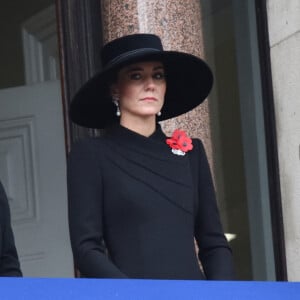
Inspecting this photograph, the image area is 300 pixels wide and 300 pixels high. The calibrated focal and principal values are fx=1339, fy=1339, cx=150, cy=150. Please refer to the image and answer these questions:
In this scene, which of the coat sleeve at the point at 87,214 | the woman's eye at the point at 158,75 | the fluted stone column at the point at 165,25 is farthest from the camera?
the fluted stone column at the point at 165,25

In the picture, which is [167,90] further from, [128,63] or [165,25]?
[165,25]

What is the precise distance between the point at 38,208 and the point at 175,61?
268cm

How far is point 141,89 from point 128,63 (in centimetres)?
9

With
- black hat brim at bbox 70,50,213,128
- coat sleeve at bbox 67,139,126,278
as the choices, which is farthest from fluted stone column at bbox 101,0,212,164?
coat sleeve at bbox 67,139,126,278

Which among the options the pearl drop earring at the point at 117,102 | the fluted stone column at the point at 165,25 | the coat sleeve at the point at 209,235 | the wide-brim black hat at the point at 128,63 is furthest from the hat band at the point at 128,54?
the fluted stone column at the point at 165,25

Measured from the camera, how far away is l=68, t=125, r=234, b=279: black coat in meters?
4.04

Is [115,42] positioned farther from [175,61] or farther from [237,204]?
[237,204]

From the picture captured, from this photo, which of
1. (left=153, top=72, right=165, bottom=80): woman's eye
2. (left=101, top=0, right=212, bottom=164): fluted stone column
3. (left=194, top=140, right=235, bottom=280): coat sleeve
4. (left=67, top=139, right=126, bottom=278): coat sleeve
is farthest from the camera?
(left=101, top=0, right=212, bottom=164): fluted stone column

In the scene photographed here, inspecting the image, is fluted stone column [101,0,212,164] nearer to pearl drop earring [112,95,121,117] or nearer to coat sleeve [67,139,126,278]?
pearl drop earring [112,95,121,117]

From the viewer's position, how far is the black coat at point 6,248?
4.21m

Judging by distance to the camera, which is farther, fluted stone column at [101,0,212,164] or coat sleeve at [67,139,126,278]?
fluted stone column at [101,0,212,164]

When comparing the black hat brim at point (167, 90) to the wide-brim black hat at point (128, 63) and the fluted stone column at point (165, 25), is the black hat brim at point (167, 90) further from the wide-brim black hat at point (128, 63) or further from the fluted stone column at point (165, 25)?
the fluted stone column at point (165, 25)

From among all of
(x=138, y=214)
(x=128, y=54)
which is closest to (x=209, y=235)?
(x=138, y=214)

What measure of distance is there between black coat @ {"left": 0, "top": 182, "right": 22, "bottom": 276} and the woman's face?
484 mm
